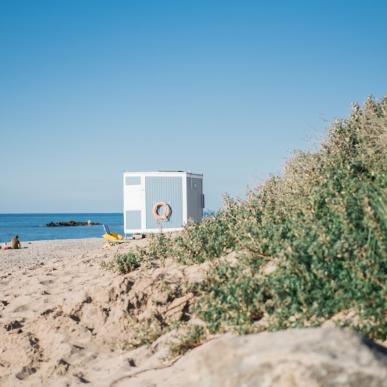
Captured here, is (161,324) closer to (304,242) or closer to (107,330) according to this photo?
(107,330)

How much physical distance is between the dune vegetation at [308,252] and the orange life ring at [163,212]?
12.0m

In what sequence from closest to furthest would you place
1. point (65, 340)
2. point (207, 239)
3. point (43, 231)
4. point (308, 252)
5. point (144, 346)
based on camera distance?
1. point (308, 252)
2. point (144, 346)
3. point (65, 340)
4. point (207, 239)
5. point (43, 231)

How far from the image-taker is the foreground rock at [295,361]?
250 cm

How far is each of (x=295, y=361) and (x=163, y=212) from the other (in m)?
16.1

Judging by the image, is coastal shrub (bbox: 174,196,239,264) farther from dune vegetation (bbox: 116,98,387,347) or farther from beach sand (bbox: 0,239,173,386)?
beach sand (bbox: 0,239,173,386)

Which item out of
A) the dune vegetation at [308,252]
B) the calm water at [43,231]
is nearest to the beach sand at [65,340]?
the dune vegetation at [308,252]

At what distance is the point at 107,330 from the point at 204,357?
6.71 ft

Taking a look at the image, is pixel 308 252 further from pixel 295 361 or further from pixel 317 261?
pixel 295 361

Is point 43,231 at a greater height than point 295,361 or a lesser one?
greater

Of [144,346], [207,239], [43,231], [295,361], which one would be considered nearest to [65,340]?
[144,346]

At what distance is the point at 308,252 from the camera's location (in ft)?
12.8

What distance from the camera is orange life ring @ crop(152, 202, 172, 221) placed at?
1840 centimetres

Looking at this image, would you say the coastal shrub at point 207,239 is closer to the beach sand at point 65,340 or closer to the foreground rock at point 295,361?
the beach sand at point 65,340

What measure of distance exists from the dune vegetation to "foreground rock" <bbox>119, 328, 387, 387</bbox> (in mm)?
567
